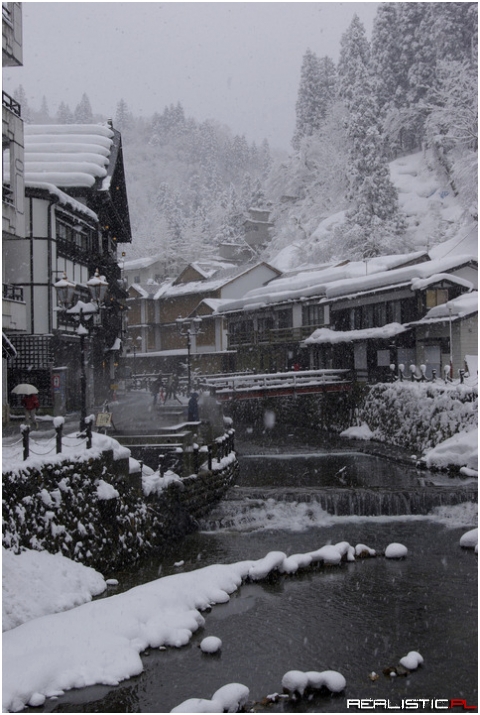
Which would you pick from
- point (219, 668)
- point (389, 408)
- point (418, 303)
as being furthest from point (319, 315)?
point (219, 668)

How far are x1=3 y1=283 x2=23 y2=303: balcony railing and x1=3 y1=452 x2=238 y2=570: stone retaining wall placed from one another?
7058 mm

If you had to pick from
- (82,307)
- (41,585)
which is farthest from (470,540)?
(82,307)

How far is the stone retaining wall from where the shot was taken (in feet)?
31.0

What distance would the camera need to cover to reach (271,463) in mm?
20875

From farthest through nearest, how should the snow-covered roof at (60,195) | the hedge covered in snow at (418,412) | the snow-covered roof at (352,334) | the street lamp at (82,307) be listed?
the snow-covered roof at (352,334), the hedge covered in snow at (418,412), the snow-covered roof at (60,195), the street lamp at (82,307)

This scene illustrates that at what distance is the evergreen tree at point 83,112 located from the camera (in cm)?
2404

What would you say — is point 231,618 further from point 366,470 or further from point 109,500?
point 366,470

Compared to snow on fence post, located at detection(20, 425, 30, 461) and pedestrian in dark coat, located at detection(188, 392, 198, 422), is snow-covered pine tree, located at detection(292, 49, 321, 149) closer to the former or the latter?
pedestrian in dark coat, located at detection(188, 392, 198, 422)

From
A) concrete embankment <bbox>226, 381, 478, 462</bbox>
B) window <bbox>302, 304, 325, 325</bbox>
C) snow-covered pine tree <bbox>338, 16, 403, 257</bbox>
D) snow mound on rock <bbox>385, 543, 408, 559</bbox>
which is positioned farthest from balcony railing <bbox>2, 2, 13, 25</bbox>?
snow-covered pine tree <bbox>338, 16, 403, 257</bbox>

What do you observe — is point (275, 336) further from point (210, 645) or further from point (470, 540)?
point (210, 645)

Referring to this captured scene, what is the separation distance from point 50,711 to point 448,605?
631cm

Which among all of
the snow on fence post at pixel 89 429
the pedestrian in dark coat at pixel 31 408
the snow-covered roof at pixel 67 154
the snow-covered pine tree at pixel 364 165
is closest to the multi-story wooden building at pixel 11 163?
the pedestrian in dark coat at pixel 31 408

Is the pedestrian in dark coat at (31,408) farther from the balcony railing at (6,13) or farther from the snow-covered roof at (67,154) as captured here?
the balcony railing at (6,13)

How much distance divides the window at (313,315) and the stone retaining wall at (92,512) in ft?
71.3
